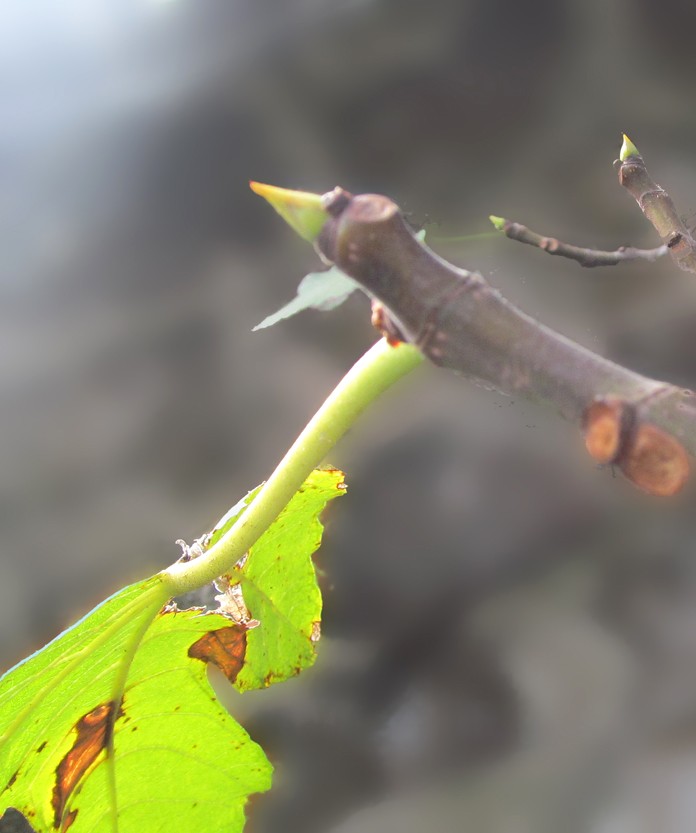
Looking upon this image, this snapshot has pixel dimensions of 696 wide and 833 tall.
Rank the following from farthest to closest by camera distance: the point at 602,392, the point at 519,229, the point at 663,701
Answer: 1. the point at 663,701
2. the point at 519,229
3. the point at 602,392

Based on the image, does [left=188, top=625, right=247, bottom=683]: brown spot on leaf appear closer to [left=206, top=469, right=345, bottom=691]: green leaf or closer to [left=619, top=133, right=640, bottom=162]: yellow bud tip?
[left=206, top=469, right=345, bottom=691]: green leaf

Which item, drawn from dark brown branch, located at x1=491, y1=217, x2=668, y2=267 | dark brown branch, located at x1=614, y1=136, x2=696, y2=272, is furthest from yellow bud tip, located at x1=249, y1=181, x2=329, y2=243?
dark brown branch, located at x1=614, y1=136, x2=696, y2=272

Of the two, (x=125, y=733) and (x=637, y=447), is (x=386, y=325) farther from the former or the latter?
(x=125, y=733)

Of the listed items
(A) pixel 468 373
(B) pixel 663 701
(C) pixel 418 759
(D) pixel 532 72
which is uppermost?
(D) pixel 532 72

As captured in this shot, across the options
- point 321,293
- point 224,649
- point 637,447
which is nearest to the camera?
point 637,447

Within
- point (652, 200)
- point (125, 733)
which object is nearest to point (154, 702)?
point (125, 733)

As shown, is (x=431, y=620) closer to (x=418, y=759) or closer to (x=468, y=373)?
(x=418, y=759)

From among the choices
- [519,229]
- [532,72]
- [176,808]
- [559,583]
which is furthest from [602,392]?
[532,72]

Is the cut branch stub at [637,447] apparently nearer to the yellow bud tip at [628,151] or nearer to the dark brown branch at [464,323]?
the dark brown branch at [464,323]
